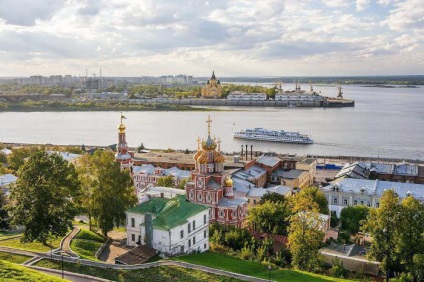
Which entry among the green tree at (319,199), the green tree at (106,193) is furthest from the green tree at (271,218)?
the green tree at (106,193)

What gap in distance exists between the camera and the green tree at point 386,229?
50.9 ft

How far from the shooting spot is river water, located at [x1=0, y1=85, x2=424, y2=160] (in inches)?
2189

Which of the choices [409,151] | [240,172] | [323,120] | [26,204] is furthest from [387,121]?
[26,204]

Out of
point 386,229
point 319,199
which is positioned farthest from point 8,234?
point 319,199

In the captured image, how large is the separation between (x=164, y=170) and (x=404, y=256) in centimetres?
2067

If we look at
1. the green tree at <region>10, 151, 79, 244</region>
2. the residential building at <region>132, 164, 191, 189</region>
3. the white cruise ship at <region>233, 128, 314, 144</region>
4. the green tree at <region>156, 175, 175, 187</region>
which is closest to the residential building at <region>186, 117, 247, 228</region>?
the green tree at <region>156, 175, 175, 187</region>

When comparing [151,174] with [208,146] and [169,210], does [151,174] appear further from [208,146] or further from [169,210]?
[169,210]

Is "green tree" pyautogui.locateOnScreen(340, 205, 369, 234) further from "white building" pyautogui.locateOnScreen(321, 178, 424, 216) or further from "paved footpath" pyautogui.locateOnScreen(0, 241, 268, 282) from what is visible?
"paved footpath" pyautogui.locateOnScreen(0, 241, 268, 282)

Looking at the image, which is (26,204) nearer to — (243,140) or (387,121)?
(243,140)

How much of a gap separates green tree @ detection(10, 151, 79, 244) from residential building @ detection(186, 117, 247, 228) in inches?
345

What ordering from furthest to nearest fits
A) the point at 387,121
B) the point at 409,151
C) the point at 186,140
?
the point at 387,121, the point at 186,140, the point at 409,151

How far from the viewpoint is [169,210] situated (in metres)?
18.7

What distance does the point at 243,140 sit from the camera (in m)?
62.6

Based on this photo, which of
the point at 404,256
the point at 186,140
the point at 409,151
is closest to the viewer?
the point at 404,256
